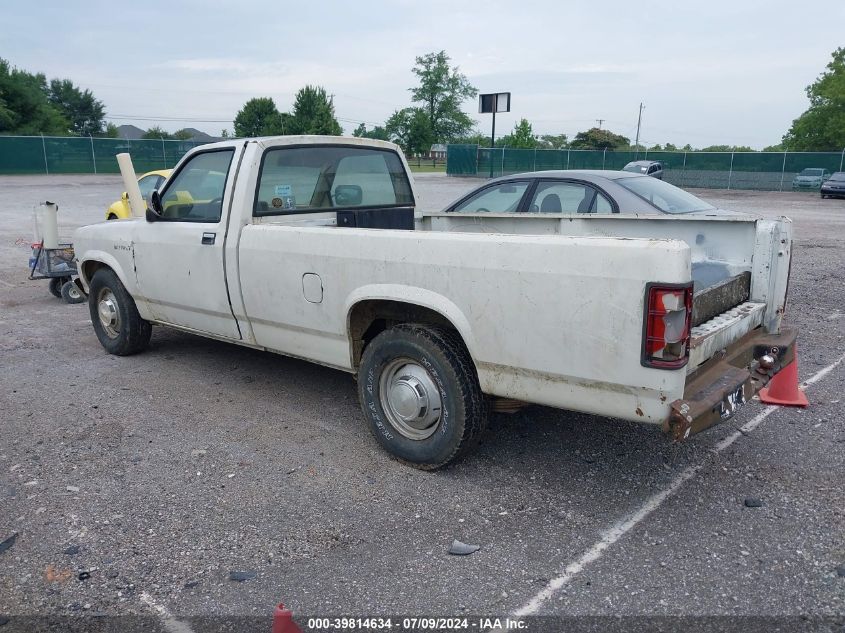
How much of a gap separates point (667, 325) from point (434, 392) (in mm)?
1412

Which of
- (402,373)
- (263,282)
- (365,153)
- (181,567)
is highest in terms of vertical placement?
(365,153)

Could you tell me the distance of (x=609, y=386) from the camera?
330 centimetres

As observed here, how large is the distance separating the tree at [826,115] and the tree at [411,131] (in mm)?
35126

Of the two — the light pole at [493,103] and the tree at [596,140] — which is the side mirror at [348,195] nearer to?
the light pole at [493,103]

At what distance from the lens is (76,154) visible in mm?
41188

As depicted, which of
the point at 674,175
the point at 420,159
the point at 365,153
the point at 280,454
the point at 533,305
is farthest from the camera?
the point at 420,159

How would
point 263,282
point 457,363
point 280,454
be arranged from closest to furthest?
point 457,363 → point 280,454 → point 263,282

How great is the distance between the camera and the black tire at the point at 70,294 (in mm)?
8766

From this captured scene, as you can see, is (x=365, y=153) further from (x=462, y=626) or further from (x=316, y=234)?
(x=462, y=626)

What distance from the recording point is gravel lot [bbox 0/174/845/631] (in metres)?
3.01

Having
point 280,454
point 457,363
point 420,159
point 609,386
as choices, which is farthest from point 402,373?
point 420,159

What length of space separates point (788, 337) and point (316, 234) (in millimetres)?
2905

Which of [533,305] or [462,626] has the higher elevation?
[533,305]

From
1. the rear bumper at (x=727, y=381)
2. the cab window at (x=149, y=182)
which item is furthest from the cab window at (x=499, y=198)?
the cab window at (x=149, y=182)
